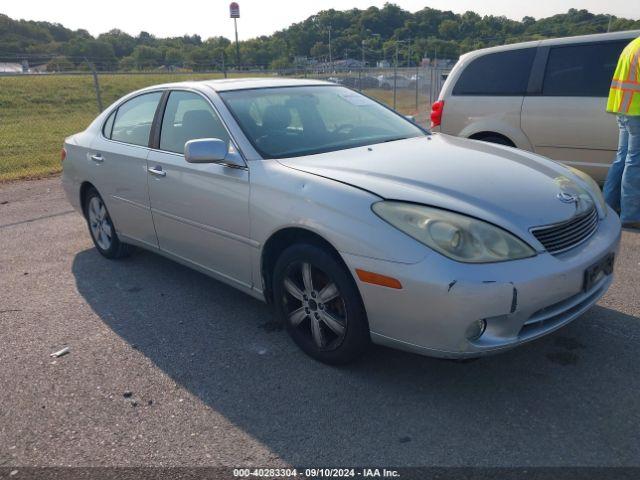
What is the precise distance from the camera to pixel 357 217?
282 cm

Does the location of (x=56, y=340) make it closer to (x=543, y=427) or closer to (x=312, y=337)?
(x=312, y=337)

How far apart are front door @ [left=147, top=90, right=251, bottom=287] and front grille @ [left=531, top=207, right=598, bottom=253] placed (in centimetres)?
167

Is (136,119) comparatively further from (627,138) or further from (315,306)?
(627,138)

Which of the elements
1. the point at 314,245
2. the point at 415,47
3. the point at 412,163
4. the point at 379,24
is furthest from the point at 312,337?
the point at 379,24

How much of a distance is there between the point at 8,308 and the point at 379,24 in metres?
57.1

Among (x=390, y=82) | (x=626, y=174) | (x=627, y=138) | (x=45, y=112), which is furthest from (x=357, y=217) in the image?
(x=45, y=112)

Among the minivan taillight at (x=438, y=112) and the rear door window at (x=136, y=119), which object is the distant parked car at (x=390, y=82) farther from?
the rear door window at (x=136, y=119)

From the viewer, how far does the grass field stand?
11180 mm

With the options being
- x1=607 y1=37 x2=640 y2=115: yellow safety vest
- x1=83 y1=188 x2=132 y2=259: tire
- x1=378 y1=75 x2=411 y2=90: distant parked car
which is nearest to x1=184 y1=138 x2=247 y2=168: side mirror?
x1=83 y1=188 x2=132 y2=259: tire

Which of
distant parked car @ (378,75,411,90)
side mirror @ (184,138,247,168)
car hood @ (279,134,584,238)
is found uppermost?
side mirror @ (184,138,247,168)

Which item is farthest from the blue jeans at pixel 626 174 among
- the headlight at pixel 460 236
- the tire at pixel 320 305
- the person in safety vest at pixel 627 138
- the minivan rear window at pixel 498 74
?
the tire at pixel 320 305

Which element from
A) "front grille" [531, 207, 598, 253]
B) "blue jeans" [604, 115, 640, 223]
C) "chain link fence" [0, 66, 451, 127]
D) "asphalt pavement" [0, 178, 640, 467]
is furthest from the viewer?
"chain link fence" [0, 66, 451, 127]

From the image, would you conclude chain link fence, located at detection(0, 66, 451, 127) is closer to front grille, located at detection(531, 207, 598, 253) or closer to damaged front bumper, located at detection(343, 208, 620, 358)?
front grille, located at detection(531, 207, 598, 253)

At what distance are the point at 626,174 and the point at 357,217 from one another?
364cm
